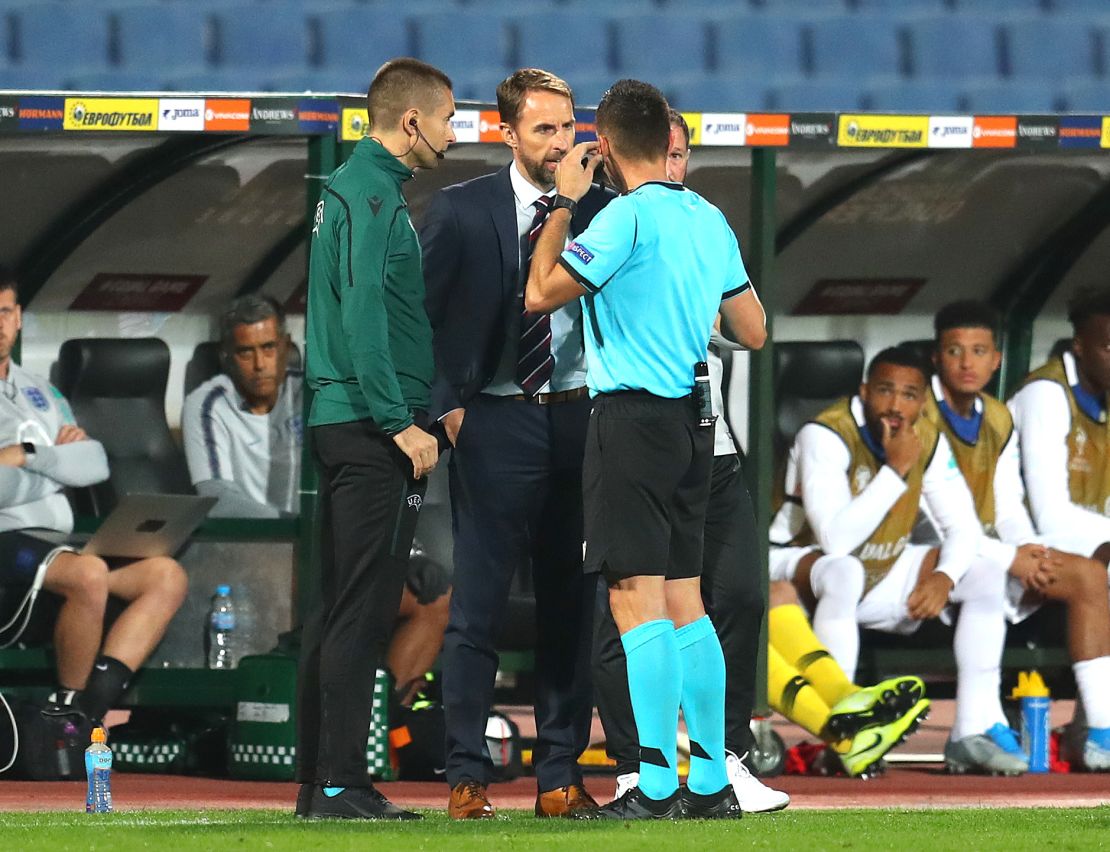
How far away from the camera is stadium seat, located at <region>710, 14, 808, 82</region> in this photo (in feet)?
36.0

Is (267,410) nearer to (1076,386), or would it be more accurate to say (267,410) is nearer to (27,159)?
(27,159)

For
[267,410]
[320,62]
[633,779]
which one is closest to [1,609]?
[267,410]

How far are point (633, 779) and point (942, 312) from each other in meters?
3.33

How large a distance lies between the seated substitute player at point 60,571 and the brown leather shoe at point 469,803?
204cm

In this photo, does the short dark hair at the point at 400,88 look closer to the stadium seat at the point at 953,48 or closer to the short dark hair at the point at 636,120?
the short dark hair at the point at 636,120

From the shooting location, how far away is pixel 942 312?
293 inches

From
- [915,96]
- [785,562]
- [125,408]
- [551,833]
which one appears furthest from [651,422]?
[915,96]

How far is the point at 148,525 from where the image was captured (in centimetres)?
651

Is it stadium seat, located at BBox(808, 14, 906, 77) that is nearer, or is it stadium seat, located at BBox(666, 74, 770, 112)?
stadium seat, located at BBox(666, 74, 770, 112)

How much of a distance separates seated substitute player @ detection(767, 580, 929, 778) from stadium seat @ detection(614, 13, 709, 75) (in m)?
4.83

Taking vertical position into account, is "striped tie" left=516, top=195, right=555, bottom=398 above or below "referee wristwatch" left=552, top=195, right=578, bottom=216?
below

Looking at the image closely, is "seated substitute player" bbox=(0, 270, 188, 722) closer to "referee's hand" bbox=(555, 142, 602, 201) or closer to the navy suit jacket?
the navy suit jacket

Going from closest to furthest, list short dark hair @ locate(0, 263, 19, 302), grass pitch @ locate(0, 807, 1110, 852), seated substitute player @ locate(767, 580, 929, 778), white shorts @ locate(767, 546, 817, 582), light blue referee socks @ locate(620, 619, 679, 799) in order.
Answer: grass pitch @ locate(0, 807, 1110, 852) → light blue referee socks @ locate(620, 619, 679, 799) → seated substitute player @ locate(767, 580, 929, 778) → short dark hair @ locate(0, 263, 19, 302) → white shorts @ locate(767, 546, 817, 582)

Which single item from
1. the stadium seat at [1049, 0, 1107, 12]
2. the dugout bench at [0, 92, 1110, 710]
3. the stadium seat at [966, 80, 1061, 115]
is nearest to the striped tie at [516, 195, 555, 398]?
the dugout bench at [0, 92, 1110, 710]
